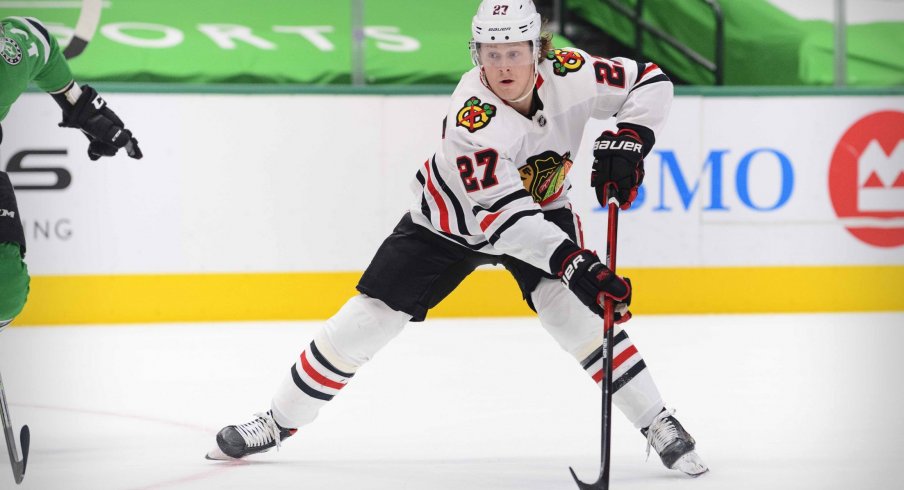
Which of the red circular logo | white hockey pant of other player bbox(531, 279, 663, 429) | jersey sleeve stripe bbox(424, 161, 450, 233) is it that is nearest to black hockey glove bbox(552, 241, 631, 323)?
white hockey pant of other player bbox(531, 279, 663, 429)

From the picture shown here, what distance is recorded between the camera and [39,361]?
14.9ft

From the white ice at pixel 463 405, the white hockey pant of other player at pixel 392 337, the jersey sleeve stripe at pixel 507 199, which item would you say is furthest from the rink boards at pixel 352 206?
the jersey sleeve stripe at pixel 507 199

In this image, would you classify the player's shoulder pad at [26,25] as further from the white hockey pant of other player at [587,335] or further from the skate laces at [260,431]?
the white hockey pant of other player at [587,335]

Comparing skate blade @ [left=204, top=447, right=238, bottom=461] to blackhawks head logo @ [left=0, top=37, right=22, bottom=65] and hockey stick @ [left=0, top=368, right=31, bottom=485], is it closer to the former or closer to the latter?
hockey stick @ [left=0, top=368, right=31, bottom=485]

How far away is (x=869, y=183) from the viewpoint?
18.5 ft

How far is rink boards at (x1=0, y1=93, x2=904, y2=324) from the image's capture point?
536 cm

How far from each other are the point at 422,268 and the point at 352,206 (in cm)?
271

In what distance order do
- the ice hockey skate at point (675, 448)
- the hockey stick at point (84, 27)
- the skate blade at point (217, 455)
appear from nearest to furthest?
1. the ice hockey skate at point (675, 448)
2. the skate blade at point (217, 455)
3. the hockey stick at point (84, 27)

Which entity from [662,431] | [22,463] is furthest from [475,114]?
[22,463]

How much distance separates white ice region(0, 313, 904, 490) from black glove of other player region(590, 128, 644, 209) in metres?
0.64

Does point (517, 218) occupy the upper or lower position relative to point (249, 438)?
upper

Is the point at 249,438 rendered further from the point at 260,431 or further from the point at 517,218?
the point at 517,218

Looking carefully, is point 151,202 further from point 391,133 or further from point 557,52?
point 557,52

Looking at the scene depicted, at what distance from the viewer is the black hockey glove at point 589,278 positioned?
246cm
